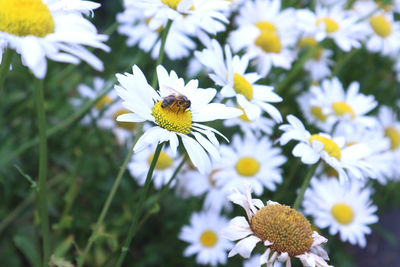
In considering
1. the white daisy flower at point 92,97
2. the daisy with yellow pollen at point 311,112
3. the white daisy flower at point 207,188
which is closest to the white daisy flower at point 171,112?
the white daisy flower at point 207,188

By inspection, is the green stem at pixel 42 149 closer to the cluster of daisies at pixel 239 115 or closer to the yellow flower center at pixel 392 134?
the cluster of daisies at pixel 239 115

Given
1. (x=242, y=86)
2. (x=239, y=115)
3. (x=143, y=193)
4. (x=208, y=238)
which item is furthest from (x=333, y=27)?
(x=143, y=193)

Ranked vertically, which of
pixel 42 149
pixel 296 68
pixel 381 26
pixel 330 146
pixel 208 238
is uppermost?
pixel 42 149

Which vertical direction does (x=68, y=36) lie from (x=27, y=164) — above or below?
above

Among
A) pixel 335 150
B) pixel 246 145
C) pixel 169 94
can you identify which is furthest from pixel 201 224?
pixel 169 94

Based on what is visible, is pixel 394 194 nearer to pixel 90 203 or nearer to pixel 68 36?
pixel 90 203

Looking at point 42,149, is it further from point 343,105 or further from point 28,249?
point 343,105

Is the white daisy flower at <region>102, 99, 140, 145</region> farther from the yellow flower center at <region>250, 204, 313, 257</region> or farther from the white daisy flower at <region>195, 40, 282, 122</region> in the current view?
the yellow flower center at <region>250, 204, 313, 257</region>
